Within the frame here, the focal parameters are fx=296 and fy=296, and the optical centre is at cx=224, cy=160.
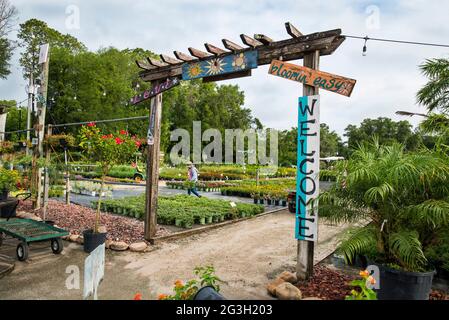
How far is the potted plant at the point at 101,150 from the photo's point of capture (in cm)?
529

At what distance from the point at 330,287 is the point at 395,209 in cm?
132

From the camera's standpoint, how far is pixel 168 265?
477 cm

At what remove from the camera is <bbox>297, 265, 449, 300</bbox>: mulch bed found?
366 centimetres

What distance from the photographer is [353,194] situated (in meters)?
3.78

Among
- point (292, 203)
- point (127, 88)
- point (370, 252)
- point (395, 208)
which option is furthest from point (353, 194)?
point (127, 88)

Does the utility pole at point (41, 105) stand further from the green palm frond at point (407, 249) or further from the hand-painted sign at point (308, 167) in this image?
the green palm frond at point (407, 249)

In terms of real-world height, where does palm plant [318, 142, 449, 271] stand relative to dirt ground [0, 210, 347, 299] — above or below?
above

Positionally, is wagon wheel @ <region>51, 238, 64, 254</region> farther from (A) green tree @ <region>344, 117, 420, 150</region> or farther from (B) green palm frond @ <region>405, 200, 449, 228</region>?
(A) green tree @ <region>344, 117, 420, 150</region>

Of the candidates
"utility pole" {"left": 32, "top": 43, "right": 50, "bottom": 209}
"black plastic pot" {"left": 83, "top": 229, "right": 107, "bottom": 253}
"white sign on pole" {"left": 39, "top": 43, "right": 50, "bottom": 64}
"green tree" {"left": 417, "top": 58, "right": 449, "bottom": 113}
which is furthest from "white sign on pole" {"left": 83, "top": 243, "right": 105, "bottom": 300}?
"green tree" {"left": 417, "top": 58, "right": 449, "bottom": 113}

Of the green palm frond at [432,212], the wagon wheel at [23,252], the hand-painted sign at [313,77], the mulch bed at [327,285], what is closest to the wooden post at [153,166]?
the wagon wheel at [23,252]

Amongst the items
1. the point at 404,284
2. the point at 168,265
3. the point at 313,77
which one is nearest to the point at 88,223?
the point at 168,265

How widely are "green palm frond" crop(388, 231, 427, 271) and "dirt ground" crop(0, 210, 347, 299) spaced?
1.62 m

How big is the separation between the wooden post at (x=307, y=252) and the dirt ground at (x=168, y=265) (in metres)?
0.49

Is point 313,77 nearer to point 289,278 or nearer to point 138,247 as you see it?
point 289,278
